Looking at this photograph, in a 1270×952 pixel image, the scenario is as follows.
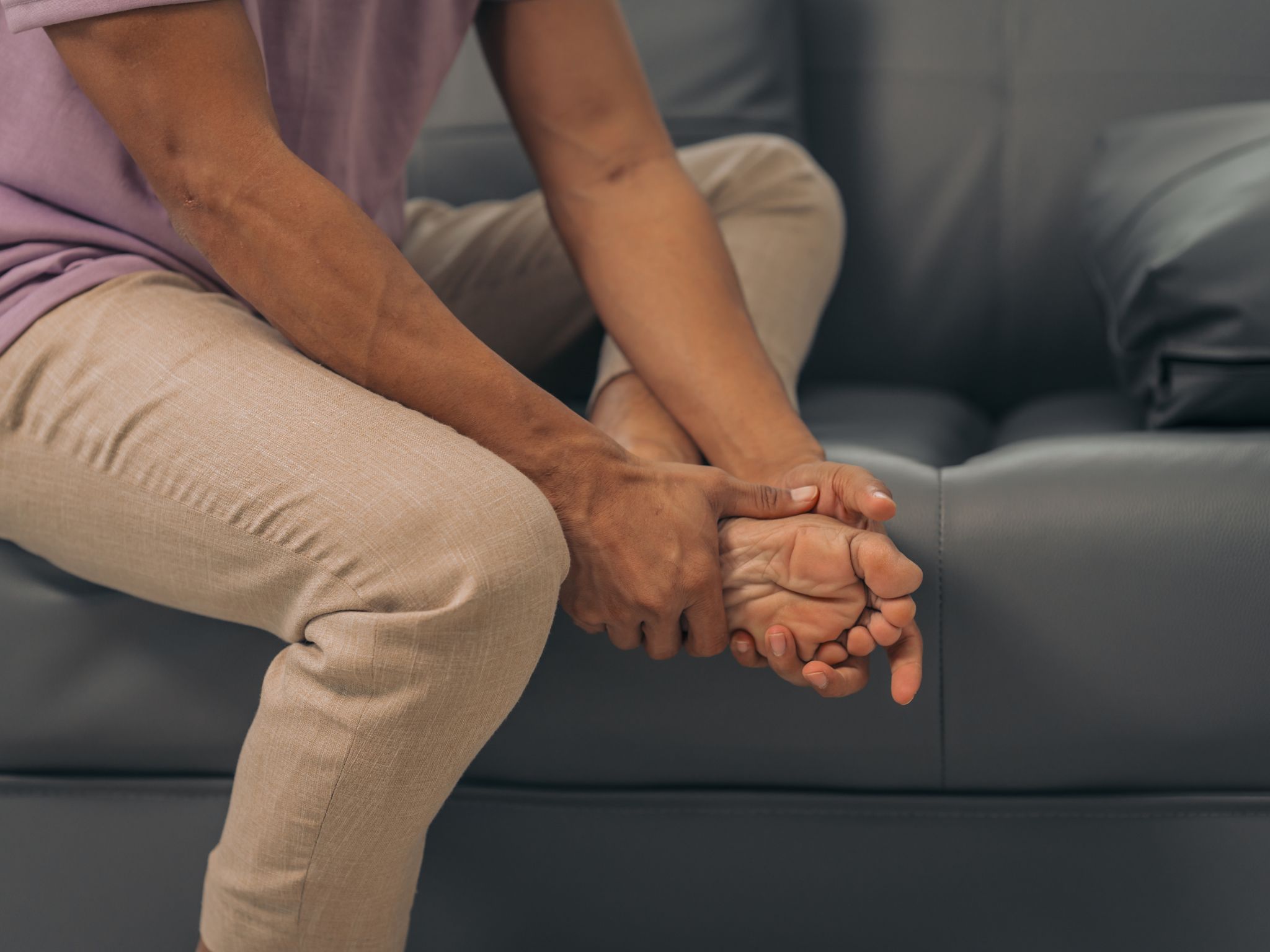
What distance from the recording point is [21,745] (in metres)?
0.84

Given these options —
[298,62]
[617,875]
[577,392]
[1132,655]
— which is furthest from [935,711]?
[298,62]

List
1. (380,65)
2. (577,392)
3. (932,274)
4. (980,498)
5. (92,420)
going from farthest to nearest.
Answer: (932,274)
(577,392)
(380,65)
(980,498)
(92,420)

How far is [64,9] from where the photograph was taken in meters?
0.61

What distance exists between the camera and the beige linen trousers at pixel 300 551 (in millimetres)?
613

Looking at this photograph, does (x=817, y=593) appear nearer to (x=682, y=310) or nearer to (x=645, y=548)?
(x=645, y=548)

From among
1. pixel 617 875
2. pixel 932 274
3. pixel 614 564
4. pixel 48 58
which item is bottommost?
pixel 617 875

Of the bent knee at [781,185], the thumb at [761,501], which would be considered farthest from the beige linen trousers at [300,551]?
the bent knee at [781,185]

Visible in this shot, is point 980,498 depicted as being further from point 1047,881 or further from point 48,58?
point 48,58

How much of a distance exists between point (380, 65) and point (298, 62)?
0.10 meters

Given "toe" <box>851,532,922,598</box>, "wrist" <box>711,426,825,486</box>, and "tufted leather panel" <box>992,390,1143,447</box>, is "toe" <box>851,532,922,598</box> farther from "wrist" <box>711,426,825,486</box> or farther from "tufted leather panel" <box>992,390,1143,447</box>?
"tufted leather panel" <box>992,390,1143,447</box>

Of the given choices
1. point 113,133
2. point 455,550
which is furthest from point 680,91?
point 455,550

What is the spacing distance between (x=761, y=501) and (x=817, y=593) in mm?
71

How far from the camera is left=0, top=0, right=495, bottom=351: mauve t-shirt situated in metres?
0.71

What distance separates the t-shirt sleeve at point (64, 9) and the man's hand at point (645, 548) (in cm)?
35
